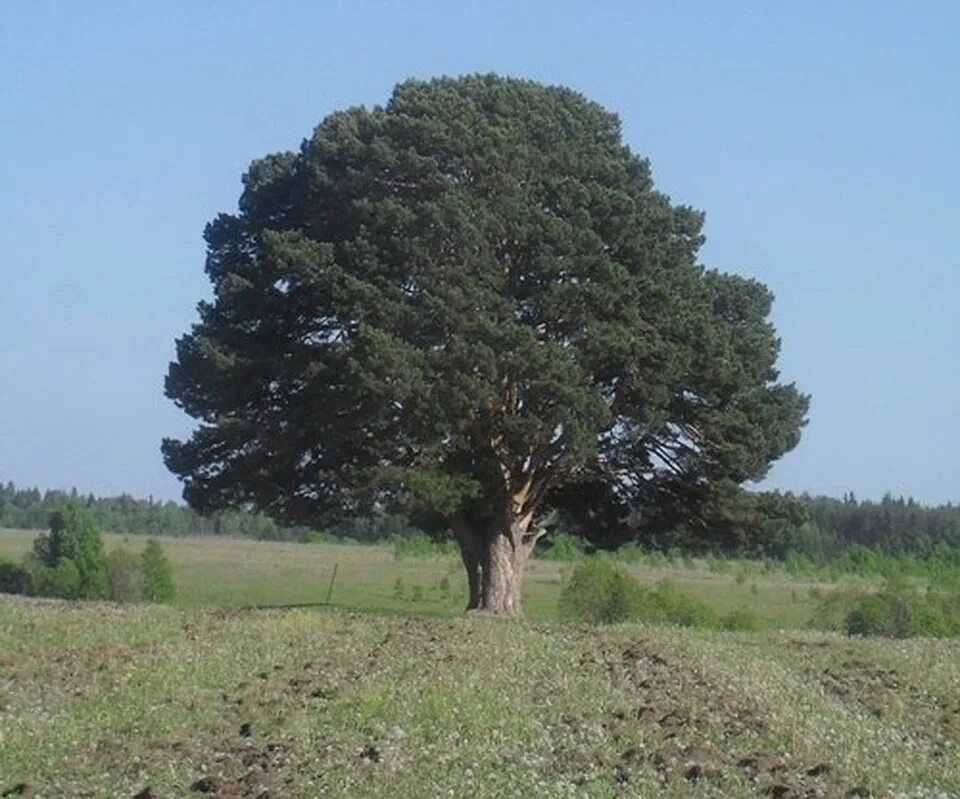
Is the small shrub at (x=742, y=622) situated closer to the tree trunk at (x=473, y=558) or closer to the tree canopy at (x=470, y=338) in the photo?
the tree canopy at (x=470, y=338)

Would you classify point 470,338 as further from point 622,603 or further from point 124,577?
point 124,577

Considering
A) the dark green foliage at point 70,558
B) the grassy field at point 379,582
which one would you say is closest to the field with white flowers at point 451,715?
the grassy field at point 379,582

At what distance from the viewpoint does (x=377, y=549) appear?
559ft

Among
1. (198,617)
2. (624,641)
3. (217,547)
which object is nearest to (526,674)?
(624,641)

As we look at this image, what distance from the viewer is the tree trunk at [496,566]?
1560 inches

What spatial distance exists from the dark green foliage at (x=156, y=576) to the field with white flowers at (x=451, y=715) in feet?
177

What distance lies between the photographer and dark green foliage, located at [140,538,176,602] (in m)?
81.8

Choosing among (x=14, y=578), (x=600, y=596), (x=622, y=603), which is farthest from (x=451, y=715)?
(x=14, y=578)

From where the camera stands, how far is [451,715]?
17500 millimetres

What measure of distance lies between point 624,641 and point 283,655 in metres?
5.88

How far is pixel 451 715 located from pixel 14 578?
69.4 metres

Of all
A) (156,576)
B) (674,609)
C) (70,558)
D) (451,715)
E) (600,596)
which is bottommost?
(451,715)

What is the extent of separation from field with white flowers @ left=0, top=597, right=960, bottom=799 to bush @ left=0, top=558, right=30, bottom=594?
177 ft

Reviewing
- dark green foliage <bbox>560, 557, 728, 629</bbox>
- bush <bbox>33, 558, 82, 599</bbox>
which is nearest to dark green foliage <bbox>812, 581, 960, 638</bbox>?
dark green foliage <bbox>560, 557, 728, 629</bbox>
